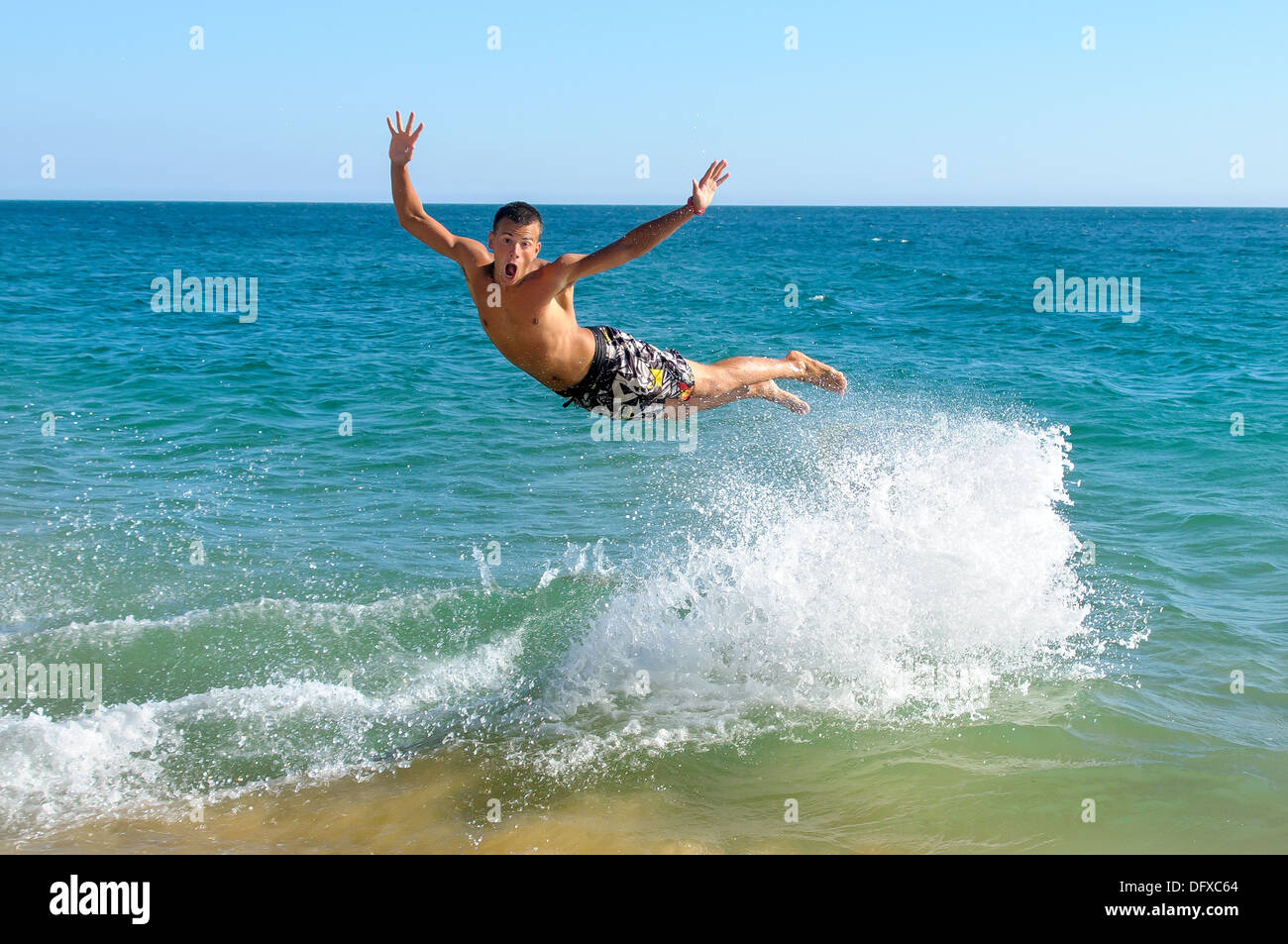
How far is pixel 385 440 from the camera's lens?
1288 centimetres

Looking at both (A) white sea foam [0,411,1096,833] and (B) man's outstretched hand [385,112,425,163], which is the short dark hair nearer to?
(B) man's outstretched hand [385,112,425,163]

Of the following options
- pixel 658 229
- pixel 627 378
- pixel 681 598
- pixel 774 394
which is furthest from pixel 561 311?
pixel 681 598

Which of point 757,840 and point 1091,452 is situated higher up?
point 1091,452

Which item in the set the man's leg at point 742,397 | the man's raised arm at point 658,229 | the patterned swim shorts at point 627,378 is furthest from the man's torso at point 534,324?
the man's leg at point 742,397

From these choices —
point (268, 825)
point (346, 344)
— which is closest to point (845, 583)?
point (268, 825)

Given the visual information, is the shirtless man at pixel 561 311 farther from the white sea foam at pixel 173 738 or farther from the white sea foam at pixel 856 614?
the white sea foam at pixel 173 738

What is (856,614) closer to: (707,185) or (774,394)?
(774,394)

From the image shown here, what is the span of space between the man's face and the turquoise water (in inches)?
106

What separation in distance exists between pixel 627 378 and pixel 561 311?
69cm

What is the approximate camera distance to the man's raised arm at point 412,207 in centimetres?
612

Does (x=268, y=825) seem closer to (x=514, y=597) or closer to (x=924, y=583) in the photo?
(x=514, y=597)

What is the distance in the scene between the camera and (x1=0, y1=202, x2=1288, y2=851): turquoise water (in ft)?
19.2

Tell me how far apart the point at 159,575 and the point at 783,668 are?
525 cm

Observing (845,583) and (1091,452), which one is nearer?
(845,583)
